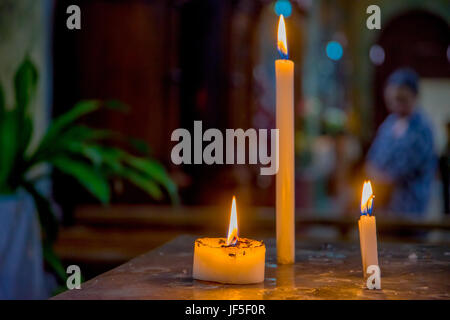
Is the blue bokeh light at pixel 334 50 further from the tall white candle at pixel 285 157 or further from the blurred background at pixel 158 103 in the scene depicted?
the tall white candle at pixel 285 157

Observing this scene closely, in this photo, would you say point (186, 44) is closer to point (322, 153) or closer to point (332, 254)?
point (332, 254)

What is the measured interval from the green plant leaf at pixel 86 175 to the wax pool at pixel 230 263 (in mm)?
791

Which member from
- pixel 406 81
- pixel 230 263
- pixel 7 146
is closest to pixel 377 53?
pixel 406 81

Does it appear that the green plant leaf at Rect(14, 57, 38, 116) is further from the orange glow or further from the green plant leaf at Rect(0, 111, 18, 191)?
the orange glow

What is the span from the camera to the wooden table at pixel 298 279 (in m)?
0.52

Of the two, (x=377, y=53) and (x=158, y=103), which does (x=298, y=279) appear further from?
(x=377, y=53)

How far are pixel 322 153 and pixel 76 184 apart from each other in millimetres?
5987

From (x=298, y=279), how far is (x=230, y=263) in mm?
83

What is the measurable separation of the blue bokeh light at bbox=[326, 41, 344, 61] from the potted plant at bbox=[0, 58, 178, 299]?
8521 mm

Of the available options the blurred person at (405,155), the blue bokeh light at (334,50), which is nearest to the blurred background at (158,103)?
the blurred person at (405,155)

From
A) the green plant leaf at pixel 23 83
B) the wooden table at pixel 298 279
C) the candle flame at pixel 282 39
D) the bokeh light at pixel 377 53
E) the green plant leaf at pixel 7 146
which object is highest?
the bokeh light at pixel 377 53

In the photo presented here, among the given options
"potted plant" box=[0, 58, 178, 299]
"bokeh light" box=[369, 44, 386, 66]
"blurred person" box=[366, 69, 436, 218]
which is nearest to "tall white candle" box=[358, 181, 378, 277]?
"potted plant" box=[0, 58, 178, 299]

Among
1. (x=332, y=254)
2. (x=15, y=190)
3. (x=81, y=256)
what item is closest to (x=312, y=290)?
(x=332, y=254)

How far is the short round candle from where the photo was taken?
58cm
